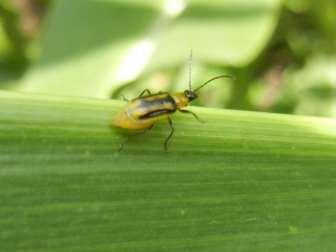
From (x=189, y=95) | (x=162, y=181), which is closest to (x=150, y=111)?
(x=189, y=95)

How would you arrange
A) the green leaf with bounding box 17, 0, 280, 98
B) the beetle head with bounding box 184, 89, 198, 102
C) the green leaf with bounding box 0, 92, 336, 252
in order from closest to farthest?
the green leaf with bounding box 0, 92, 336, 252, the beetle head with bounding box 184, 89, 198, 102, the green leaf with bounding box 17, 0, 280, 98

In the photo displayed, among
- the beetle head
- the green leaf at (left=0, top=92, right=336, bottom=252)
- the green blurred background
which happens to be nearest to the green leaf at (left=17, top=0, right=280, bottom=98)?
the green blurred background

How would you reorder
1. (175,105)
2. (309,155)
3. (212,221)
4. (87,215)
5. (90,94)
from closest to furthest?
(87,215)
(212,221)
(309,155)
(175,105)
(90,94)

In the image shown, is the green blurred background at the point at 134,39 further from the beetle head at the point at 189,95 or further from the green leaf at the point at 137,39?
the beetle head at the point at 189,95

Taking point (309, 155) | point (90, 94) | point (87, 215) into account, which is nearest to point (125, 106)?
point (87, 215)

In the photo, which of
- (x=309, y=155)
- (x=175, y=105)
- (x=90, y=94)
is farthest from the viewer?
(x=90, y=94)

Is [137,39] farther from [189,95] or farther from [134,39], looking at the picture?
[189,95]

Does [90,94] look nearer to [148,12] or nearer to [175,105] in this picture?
[148,12]

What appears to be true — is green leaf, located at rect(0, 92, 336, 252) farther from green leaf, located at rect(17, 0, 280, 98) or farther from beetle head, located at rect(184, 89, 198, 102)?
green leaf, located at rect(17, 0, 280, 98)
